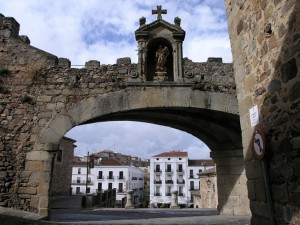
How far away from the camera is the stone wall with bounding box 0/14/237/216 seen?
272 inches

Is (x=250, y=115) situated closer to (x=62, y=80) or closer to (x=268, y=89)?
(x=268, y=89)

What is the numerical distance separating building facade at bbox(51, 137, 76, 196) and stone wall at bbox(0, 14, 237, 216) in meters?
14.0

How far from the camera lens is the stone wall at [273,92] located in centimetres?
306

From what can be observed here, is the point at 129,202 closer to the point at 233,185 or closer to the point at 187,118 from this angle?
the point at 233,185

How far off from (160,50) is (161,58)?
10.6 inches

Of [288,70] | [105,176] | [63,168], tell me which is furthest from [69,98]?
[105,176]

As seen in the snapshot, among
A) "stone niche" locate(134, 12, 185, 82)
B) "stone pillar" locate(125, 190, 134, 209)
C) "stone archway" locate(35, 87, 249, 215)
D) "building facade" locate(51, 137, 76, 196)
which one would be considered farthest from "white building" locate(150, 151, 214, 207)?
"stone niche" locate(134, 12, 185, 82)

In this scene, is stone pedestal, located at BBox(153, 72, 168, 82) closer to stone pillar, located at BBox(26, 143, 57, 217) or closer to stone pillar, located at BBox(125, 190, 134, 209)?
stone pillar, located at BBox(26, 143, 57, 217)

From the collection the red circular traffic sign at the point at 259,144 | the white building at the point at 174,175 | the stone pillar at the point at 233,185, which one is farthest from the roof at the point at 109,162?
the red circular traffic sign at the point at 259,144

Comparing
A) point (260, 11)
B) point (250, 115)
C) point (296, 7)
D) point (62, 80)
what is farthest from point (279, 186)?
point (62, 80)

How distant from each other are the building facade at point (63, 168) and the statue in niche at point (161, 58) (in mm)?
14825

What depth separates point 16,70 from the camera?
7684mm

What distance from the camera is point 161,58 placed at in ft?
26.7

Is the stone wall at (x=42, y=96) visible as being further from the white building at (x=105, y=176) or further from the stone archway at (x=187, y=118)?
the white building at (x=105, y=176)
